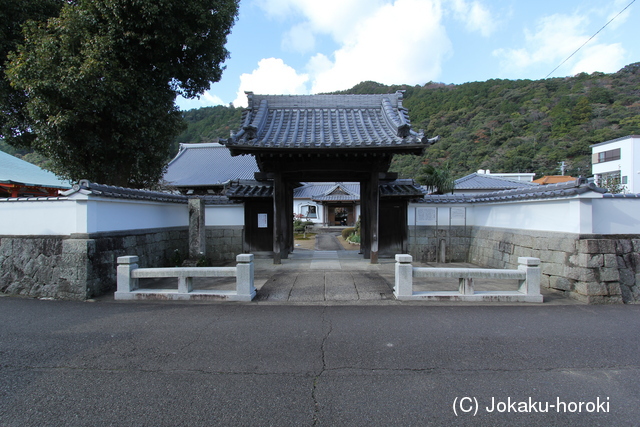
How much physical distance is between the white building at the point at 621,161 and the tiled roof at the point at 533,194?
31.2 m

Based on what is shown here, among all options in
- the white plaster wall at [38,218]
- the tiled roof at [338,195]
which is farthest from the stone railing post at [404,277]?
the tiled roof at [338,195]

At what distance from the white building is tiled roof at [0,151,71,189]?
4255 cm

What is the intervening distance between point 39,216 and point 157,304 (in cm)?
320

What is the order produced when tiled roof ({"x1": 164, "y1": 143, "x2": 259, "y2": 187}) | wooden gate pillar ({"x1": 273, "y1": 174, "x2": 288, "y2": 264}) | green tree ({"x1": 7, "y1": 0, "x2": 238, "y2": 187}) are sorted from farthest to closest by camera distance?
tiled roof ({"x1": 164, "y1": 143, "x2": 259, "y2": 187}) < wooden gate pillar ({"x1": 273, "y1": 174, "x2": 288, "y2": 264}) < green tree ({"x1": 7, "y1": 0, "x2": 238, "y2": 187})

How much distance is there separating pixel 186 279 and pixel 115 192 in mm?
2663

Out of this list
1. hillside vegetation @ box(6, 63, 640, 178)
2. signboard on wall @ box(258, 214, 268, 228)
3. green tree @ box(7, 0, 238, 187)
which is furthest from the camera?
hillside vegetation @ box(6, 63, 640, 178)

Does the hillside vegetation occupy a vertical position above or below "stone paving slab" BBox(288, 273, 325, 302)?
above

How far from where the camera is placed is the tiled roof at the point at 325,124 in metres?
7.72

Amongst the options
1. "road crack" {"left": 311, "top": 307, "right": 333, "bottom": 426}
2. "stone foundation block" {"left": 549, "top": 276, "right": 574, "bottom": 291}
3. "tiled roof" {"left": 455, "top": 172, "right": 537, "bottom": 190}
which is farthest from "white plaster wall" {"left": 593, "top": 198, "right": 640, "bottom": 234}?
"tiled roof" {"left": 455, "top": 172, "right": 537, "bottom": 190}

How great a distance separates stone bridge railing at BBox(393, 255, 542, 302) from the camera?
5680 millimetres

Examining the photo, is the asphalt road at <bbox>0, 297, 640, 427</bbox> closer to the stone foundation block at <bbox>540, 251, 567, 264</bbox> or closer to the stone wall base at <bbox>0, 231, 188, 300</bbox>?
the stone wall base at <bbox>0, 231, 188, 300</bbox>

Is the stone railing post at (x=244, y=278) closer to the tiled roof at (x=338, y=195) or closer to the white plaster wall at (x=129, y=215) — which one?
the white plaster wall at (x=129, y=215)

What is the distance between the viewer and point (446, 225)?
1005 cm

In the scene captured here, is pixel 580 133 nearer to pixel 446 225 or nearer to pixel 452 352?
pixel 446 225
